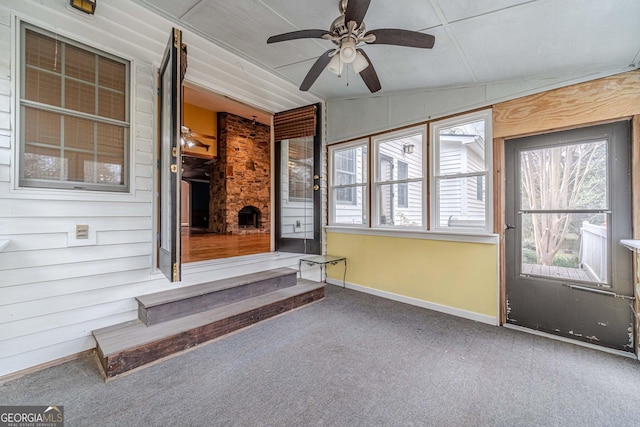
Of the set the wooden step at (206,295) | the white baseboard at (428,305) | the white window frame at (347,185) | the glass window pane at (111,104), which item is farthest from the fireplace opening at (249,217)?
the glass window pane at (111,104)

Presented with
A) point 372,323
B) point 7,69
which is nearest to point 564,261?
point 372,323

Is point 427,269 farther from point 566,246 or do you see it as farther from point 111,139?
point 111,139

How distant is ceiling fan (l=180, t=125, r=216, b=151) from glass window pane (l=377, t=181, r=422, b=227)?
169 inches

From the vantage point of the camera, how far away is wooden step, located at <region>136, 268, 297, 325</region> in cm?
245

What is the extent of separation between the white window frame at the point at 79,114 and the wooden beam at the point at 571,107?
381cm

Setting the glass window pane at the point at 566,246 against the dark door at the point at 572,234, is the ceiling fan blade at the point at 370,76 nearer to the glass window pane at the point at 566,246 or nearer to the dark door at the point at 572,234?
the dark door at the point at 572,234

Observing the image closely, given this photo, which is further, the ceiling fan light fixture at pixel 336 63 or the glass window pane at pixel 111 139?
the glass window pane at pixel 111 139

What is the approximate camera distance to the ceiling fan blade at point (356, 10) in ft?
5.71

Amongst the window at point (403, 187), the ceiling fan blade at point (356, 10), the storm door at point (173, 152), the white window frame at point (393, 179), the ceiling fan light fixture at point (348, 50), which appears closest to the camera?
the ceiling fan blade at point (356, 10)

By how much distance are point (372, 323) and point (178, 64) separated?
10.2 feet

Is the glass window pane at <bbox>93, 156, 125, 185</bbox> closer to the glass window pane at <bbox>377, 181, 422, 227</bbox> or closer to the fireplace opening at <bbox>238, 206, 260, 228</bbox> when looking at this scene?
the glass window pane at <bbox>377, 181, 422, 227</bbox>

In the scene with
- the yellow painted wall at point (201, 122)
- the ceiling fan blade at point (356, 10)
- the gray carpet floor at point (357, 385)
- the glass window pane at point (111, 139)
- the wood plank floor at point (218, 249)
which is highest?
the yellow painted wall at point (201, 122)

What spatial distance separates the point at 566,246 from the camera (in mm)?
2639

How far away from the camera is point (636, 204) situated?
228 cm
